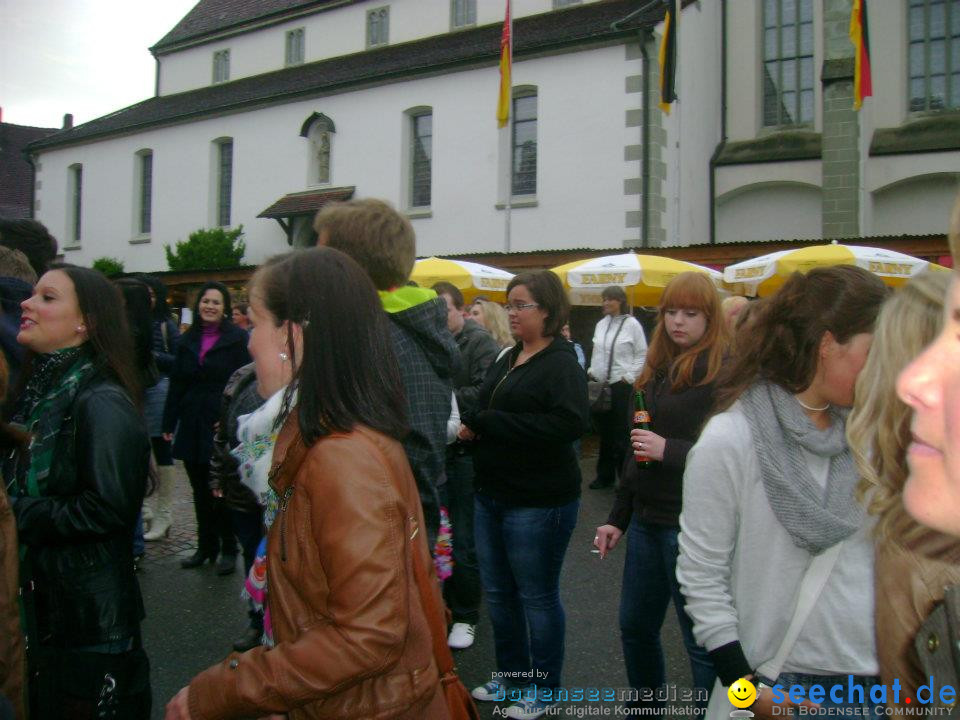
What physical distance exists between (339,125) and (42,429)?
21641mm

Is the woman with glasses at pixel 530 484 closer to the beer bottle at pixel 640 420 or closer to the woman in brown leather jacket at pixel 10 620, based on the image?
the beer bottle at pixel 640 420

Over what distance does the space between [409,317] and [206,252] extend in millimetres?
22462

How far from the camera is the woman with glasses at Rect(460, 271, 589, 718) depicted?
10.8 feet

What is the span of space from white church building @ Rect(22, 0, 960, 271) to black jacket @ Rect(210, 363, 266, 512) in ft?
49.6

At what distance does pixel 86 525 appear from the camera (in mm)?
2316

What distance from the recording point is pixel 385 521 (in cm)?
155

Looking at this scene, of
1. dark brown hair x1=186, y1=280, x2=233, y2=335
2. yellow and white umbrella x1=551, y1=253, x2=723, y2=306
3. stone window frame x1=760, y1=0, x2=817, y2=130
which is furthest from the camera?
stone window frame x1=760, y1=0, x2=817, y2=130

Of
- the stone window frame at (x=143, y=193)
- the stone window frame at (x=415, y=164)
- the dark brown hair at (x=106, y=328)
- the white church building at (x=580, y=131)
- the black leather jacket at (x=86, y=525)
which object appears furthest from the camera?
the stone window frame at (x=143, y=193)

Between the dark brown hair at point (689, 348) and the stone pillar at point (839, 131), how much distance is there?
1790 cm

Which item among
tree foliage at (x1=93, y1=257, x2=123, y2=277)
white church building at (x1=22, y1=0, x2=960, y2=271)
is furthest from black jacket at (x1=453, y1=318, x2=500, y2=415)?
tree foliage at (x1=93, y1=257, x2=123, y2=277)

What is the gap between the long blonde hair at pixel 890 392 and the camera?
4.78 feet

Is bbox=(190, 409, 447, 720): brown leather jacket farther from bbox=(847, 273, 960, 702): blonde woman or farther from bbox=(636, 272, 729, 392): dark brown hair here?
bbox=(636, 272, 729, 392): dark brown hair

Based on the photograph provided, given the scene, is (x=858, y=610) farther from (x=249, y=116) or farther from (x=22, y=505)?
(x=249, y=116)

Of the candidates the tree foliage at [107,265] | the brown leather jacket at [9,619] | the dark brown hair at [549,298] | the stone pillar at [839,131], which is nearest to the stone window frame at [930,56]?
the stone pillar at [839,131]
